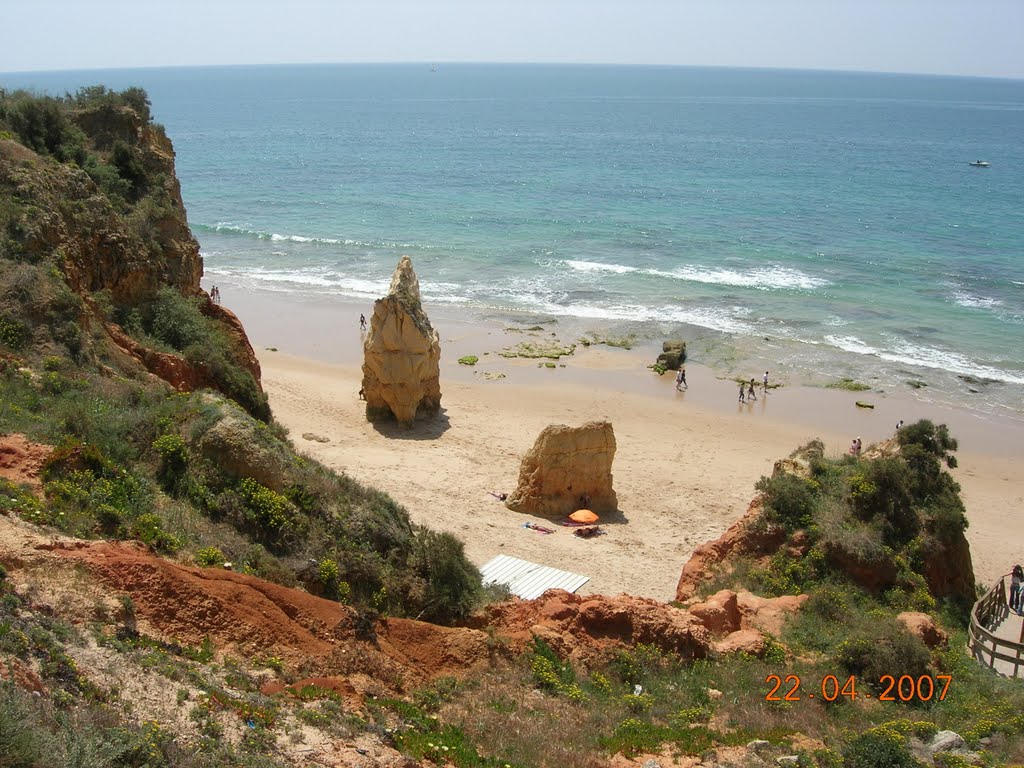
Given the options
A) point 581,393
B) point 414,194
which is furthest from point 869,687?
point 414,194

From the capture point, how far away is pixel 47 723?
686 cm

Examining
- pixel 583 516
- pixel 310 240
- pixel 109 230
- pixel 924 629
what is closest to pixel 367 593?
pixel 924 629

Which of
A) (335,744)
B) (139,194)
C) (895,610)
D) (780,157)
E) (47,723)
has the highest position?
(780,157)

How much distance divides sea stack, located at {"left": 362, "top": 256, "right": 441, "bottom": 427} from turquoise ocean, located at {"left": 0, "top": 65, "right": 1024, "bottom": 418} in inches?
564

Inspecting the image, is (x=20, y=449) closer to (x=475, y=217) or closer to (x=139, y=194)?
(x=139, y=194)

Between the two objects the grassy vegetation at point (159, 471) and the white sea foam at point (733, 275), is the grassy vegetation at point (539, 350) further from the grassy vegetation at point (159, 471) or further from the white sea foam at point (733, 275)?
the grassy vegetation at point (159, 471)

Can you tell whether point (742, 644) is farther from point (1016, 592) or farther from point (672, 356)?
point (672, 356)

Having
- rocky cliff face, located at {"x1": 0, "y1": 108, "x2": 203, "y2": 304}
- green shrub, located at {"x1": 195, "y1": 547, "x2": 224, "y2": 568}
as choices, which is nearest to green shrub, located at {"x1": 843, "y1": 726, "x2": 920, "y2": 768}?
green shrub, located at {"x1": 195, "y1": 547, "x2": 224, "y2": 568}

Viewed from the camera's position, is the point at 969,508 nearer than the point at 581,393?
Yes

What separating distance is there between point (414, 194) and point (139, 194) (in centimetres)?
5502

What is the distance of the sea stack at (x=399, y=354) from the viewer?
94.1 ft

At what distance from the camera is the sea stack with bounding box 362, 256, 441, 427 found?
2869 centimetres

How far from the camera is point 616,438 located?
99.3 feet

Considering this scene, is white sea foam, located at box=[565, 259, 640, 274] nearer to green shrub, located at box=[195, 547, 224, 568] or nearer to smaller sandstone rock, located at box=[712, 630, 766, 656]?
smaller sandstone rock, located at box=[712, 630, 766, 656]
